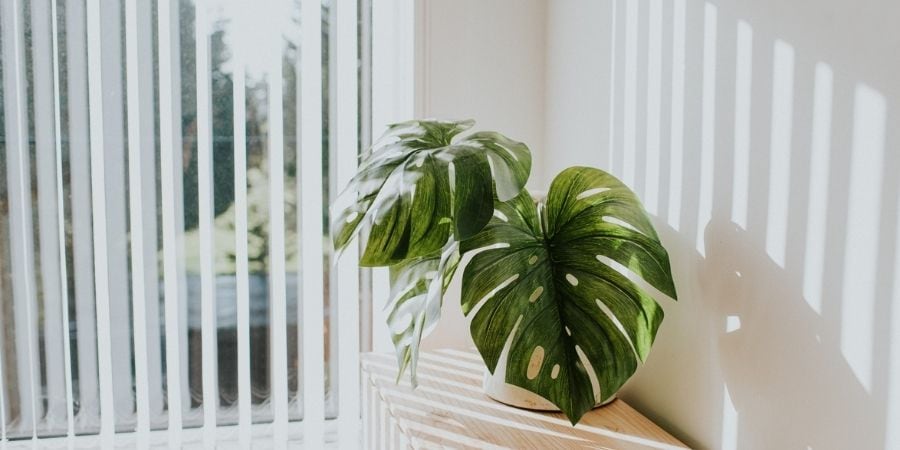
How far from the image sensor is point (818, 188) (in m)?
0.80

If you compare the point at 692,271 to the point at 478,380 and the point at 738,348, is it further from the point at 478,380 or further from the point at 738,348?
the point at 478,380

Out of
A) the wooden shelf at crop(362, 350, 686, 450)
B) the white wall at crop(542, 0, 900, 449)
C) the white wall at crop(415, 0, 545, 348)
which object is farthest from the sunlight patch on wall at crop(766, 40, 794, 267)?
the white wall at crop(415, 0, 545, 348)

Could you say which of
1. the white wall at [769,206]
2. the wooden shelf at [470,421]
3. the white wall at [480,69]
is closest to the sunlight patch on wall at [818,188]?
the white wall at [769,206]

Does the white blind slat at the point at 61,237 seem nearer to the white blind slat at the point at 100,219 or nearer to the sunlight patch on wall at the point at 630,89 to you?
the white blind slat at the point at 100,219

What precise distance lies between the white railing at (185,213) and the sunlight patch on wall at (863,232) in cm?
109

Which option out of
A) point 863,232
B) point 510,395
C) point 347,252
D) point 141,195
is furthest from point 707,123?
point 141,195

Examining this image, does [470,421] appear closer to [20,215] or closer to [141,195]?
[141,195]

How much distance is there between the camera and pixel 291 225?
1.69 metres

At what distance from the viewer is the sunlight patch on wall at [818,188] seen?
79cm

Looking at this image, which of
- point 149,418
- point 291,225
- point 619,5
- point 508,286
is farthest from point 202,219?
point 619,5

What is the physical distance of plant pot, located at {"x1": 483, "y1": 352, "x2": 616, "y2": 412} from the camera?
3.67 feet

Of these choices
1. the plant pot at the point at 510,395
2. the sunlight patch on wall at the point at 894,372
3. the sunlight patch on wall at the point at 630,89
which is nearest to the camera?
the sunlight patch on wall at the point at 894,372

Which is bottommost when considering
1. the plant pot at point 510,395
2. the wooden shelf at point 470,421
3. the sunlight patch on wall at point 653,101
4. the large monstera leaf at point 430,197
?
the wooden shelf at point 470,421

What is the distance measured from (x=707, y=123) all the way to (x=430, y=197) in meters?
0.45
